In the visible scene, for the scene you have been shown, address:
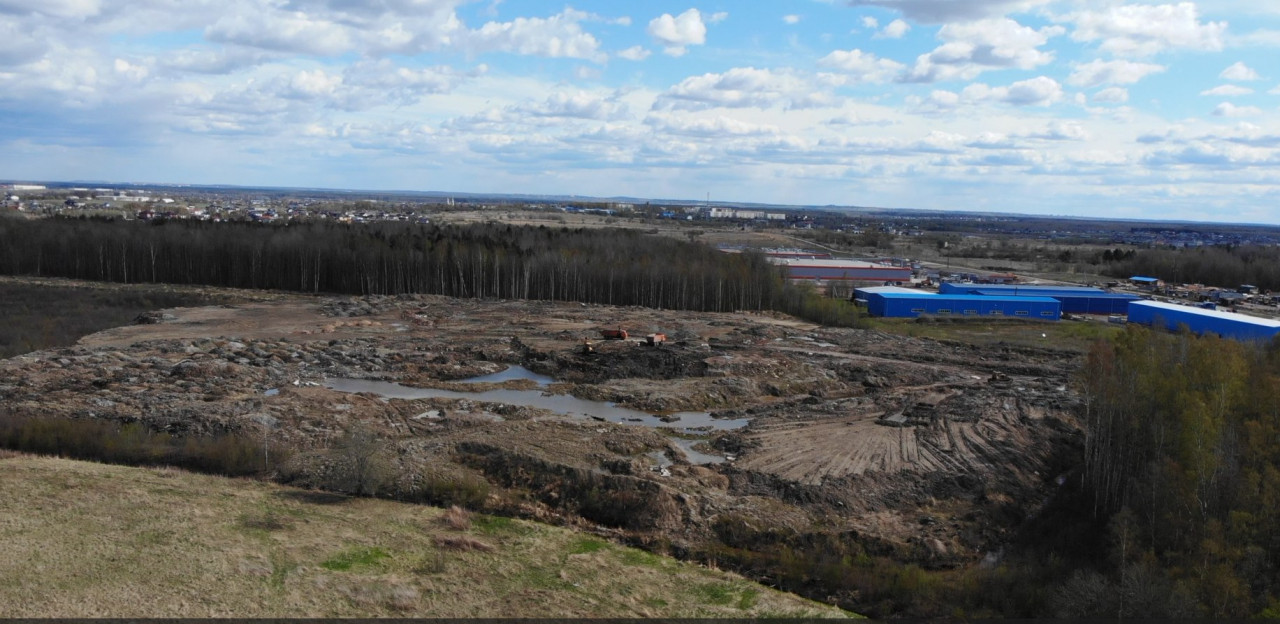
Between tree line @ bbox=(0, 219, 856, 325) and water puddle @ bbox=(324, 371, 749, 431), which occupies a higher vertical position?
tree line @ bbox=(0, 219, 856, 325)

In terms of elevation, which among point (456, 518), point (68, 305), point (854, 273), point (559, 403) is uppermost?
point (854, 273)

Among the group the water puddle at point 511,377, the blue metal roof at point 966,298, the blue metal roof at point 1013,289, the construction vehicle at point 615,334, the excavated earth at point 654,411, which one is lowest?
the water puddle at point 511,377

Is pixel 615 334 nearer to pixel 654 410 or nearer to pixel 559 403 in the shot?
pixel 559 403

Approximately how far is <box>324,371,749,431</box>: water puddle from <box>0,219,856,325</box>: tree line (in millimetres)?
29536

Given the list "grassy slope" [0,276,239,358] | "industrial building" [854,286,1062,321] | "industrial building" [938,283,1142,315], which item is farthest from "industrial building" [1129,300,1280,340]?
"grassy slope" [0,276,239,358]

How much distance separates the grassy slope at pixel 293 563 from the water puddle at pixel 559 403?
40.2 ft

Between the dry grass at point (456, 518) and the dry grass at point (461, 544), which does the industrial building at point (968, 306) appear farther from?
the dry grass at point (461, 544)

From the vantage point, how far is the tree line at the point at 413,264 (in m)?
67.2

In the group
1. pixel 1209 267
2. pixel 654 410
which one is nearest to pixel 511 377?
pixel 654 410

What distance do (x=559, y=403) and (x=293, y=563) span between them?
18.6 metres

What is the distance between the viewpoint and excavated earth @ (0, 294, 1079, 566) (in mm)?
24047

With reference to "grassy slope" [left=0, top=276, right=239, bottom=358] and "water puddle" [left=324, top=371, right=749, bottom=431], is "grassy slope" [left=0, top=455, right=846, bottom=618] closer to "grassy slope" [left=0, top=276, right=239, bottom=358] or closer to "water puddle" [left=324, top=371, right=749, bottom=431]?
"water puddle" [left=324, top=371, right=749, bottom=431]

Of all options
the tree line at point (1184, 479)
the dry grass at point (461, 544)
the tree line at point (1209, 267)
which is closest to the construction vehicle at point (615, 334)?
the tree line at point (1184, 479)

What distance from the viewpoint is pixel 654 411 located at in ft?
117
